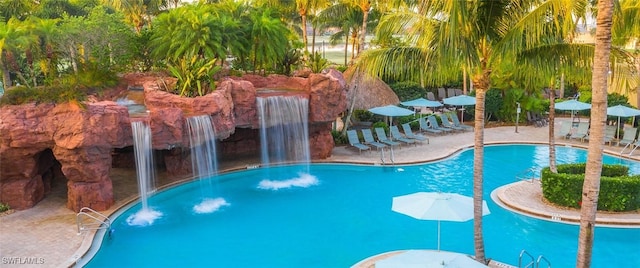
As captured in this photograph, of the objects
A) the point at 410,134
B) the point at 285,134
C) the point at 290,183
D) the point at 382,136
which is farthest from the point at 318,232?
the point at 410,134

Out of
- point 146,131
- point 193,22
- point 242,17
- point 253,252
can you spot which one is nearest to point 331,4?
point 242,17

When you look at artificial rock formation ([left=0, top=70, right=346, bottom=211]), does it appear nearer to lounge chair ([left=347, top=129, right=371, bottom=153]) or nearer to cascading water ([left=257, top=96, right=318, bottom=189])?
cascading water ([left=257, top=96, right=318, bottom=189])

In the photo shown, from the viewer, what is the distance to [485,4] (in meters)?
10.5

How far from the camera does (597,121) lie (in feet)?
28.8

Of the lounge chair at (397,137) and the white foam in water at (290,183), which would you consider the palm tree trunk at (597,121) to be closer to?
the white foam in water at (290,183)

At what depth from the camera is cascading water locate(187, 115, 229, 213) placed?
17.9 metres

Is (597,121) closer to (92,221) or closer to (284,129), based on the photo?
(92,221)

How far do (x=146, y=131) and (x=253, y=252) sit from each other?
6056mm

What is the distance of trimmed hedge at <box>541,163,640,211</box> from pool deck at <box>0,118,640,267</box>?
295 millimetres

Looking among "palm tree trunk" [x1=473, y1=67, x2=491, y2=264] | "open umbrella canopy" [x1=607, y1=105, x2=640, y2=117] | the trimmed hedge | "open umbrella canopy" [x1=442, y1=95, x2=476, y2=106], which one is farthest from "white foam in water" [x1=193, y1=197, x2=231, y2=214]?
"open umbrella canopy" [x1=607, y1=105, x2=640, y2=117]

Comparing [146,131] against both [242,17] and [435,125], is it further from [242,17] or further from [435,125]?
[435,125]

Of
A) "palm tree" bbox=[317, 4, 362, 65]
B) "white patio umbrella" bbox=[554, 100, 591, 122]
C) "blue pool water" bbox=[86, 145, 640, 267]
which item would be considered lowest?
"blue pool water" bbox=[86, 145, 640, 267]

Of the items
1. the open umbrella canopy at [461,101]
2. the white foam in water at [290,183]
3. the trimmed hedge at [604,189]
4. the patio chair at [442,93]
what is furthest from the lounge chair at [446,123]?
the trimmed hedge at [604,189]

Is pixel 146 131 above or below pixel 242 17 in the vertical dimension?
below
